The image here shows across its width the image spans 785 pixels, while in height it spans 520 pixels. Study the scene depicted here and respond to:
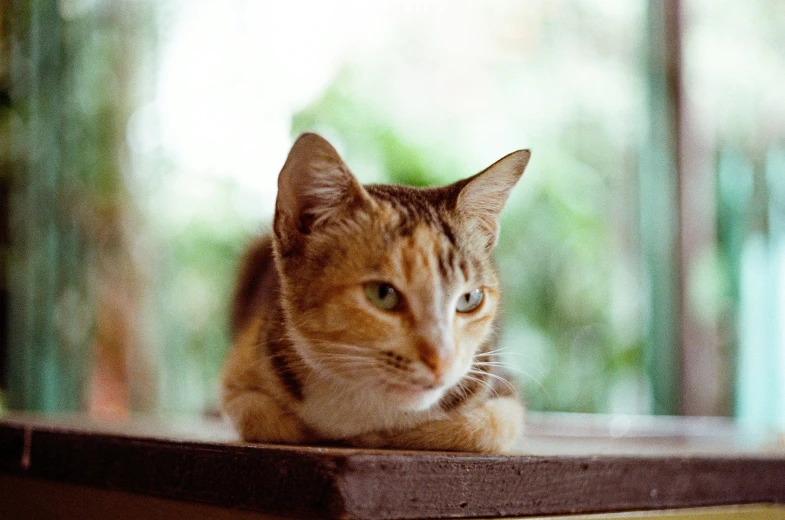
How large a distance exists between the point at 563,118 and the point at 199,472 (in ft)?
8.55

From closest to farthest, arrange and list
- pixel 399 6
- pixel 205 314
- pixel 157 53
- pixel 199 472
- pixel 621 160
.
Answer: pixel 199 472 < pixel 157 53 < pixel 205 314 < pixel 399 6 < pixel 621 160

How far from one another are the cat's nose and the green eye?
0.19 feet

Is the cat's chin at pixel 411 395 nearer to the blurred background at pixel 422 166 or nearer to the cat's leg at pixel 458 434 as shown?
the cat's leg at pixel 458 434

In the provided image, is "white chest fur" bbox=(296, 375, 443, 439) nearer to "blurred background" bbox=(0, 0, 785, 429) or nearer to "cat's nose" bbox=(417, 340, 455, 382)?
"cat's nose" bbox=(417, 340, 455, 382)

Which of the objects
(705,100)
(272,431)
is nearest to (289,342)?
(272,431)

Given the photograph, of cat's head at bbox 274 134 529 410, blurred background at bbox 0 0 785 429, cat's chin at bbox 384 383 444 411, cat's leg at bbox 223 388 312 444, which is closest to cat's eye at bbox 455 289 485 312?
cat's head at bbox 274 134 529 410

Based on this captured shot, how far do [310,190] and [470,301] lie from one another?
23 cm

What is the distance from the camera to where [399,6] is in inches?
121

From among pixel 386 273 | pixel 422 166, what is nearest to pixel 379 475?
pixel 386 273

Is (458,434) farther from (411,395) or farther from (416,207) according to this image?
(416,207)

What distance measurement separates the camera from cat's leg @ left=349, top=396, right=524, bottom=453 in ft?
3.16

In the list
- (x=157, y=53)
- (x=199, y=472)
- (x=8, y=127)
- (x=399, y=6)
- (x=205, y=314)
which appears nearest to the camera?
(x=199, y=472)

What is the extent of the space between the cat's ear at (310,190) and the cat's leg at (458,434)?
266mm

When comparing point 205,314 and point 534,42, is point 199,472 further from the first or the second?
point 534,42
